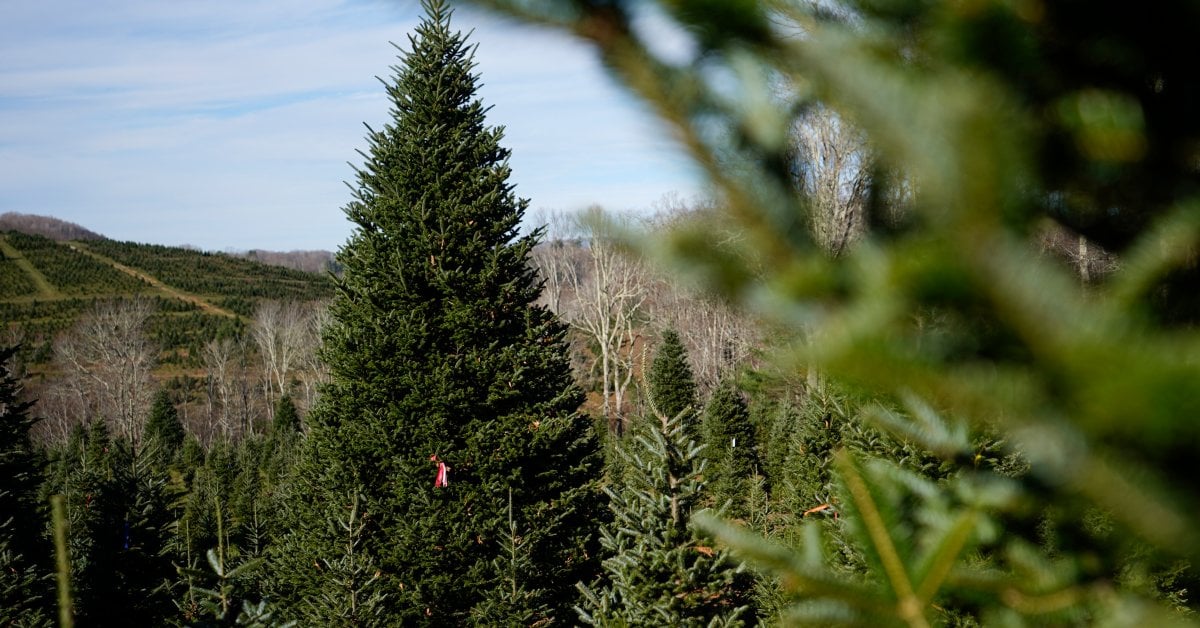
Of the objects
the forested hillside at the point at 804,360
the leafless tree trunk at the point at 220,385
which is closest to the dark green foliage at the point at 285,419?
the leafless tree trunk at the point at 220,385

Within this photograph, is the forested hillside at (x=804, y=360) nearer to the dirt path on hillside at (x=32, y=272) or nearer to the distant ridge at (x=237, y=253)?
the dirt path on hillside at (x=32, y=272)

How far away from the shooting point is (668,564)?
4820mm

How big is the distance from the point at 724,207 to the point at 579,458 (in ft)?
23.7

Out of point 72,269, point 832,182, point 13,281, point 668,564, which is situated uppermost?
point 72,269

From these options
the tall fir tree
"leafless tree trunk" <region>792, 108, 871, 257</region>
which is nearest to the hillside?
the tall fir tree

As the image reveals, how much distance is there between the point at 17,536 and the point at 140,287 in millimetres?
62398

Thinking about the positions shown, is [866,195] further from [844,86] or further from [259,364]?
[259,364]

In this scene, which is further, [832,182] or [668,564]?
[668,564]

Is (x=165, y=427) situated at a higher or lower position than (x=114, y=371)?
lower

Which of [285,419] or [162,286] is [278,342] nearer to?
[285,419]

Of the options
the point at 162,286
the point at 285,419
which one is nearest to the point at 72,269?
the point at 162,286

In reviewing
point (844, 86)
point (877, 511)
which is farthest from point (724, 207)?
point (877, 511)

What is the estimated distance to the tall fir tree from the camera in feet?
23.8

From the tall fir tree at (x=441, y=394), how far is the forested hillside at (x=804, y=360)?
0.03 m
